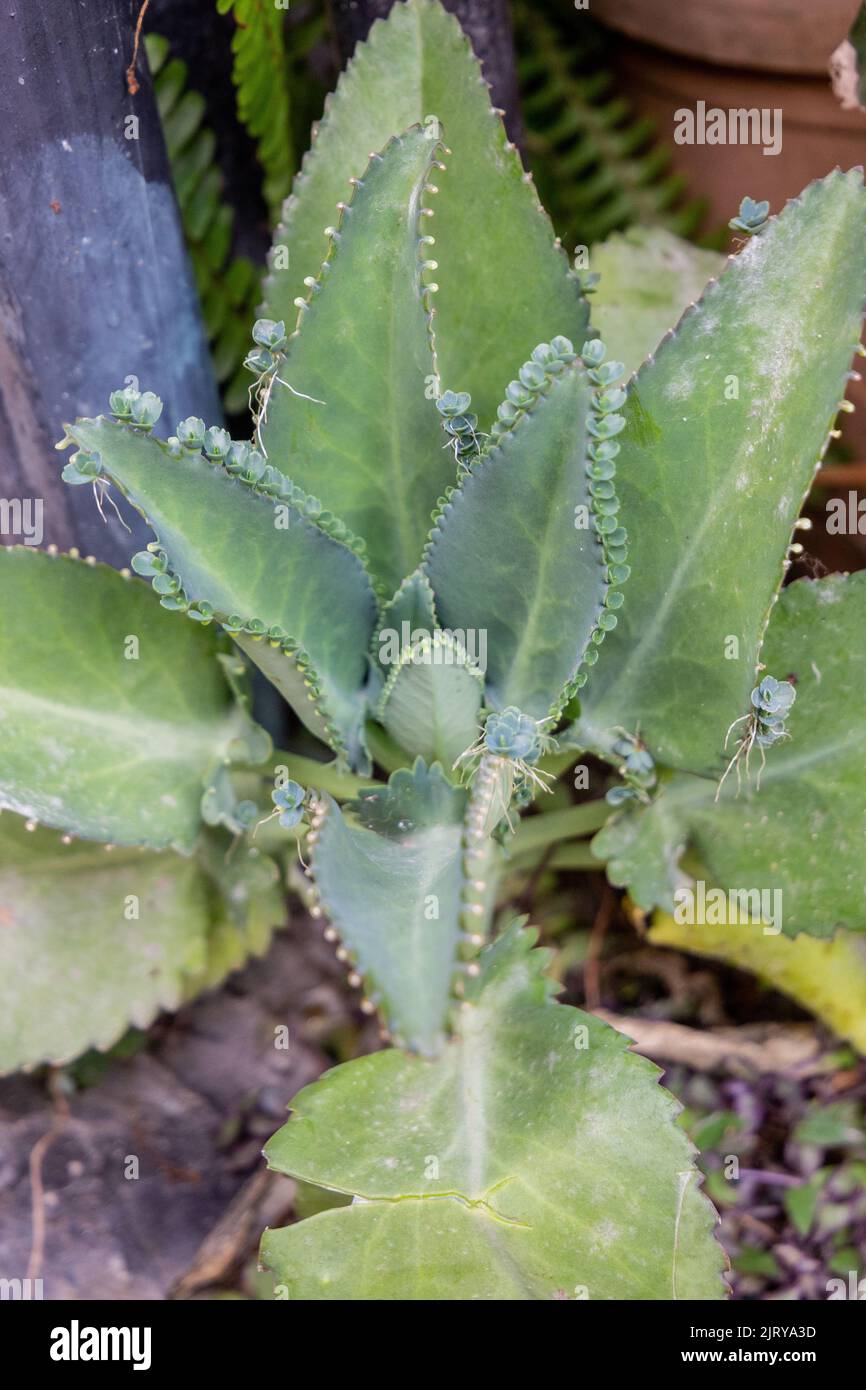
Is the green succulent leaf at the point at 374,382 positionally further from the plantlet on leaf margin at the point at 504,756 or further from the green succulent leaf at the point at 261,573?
the plantlet on leaf margin at the point at 504,756

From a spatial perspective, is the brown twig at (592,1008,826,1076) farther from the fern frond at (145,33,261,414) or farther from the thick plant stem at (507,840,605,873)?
the fern frond at (145,33,261,414)

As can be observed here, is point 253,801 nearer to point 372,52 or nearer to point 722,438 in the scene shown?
point 722,438

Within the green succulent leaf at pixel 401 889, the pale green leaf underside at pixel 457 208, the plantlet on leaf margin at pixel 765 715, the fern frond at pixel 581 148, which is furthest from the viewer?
the fern frond at pixel 581 148

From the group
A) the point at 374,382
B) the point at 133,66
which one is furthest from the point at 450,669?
the point at 133,66

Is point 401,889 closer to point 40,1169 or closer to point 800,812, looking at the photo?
point 800,812

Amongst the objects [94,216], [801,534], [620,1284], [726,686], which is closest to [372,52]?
[94,216]

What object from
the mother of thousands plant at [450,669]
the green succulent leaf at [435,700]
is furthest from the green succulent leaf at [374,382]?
the green succulent leaf at [435,700]
